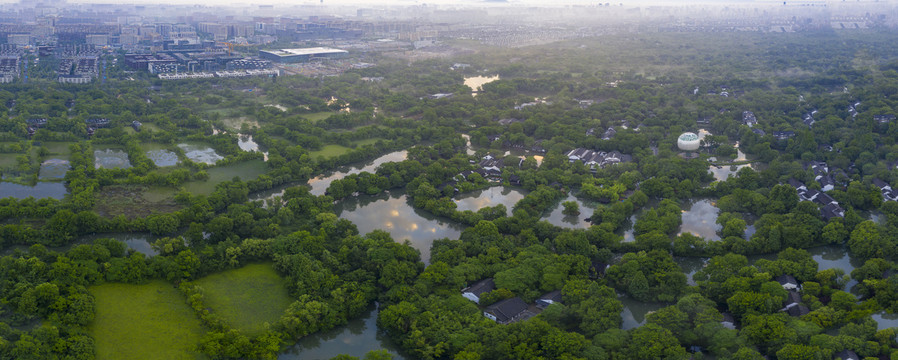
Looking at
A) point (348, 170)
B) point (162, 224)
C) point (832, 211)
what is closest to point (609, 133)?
point (832, 211)

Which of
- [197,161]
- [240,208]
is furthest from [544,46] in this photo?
[240,208]

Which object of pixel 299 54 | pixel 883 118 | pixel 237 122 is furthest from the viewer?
pixel 299 54

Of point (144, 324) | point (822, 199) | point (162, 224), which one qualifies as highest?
point (822, 199)

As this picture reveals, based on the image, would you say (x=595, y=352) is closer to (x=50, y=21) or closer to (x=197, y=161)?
(x=197, y=161)

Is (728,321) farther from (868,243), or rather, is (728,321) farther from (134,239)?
(134,239)

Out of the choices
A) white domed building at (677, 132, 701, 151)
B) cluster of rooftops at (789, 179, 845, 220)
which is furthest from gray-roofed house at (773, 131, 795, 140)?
cluster of rooftops at (789, 179, 845, 220)

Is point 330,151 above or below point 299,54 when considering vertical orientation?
below

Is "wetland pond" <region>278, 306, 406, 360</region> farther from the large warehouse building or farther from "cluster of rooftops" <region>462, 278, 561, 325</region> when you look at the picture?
the large warehouse building
